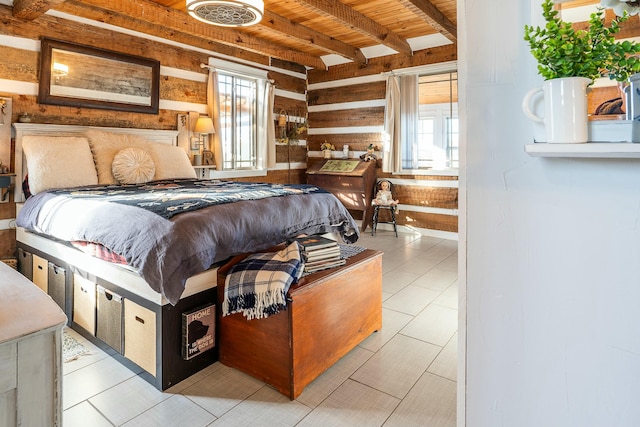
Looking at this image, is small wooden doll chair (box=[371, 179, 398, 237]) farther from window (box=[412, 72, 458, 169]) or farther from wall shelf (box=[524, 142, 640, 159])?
wall shelf (box=[524, 142, 640, 159])

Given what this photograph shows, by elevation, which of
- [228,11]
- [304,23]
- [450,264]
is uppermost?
[304,23]

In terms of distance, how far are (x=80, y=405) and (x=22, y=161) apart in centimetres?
261

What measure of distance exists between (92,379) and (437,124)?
6412mm

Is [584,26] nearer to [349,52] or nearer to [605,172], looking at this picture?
[605,172]

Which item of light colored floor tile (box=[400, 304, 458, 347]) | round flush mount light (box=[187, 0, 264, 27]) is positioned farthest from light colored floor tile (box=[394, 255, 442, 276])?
round flush mount light (box=[187, 0, 264, 27])

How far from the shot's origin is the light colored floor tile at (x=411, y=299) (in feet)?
9.43

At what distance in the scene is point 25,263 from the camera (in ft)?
9.69

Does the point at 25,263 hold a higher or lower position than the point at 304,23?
lower

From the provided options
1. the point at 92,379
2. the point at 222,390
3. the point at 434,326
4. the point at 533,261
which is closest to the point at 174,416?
the point at 222,390

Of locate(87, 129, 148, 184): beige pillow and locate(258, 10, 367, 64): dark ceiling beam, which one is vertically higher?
locate(258, 10, 367, 64): dark ceiling beam

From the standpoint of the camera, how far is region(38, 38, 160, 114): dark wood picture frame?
3.61 metres

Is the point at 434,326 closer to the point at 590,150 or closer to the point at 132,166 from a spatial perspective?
the point at 590,150

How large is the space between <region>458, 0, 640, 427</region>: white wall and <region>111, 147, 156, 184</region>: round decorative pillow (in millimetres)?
3220

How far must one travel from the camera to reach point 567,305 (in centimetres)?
89
